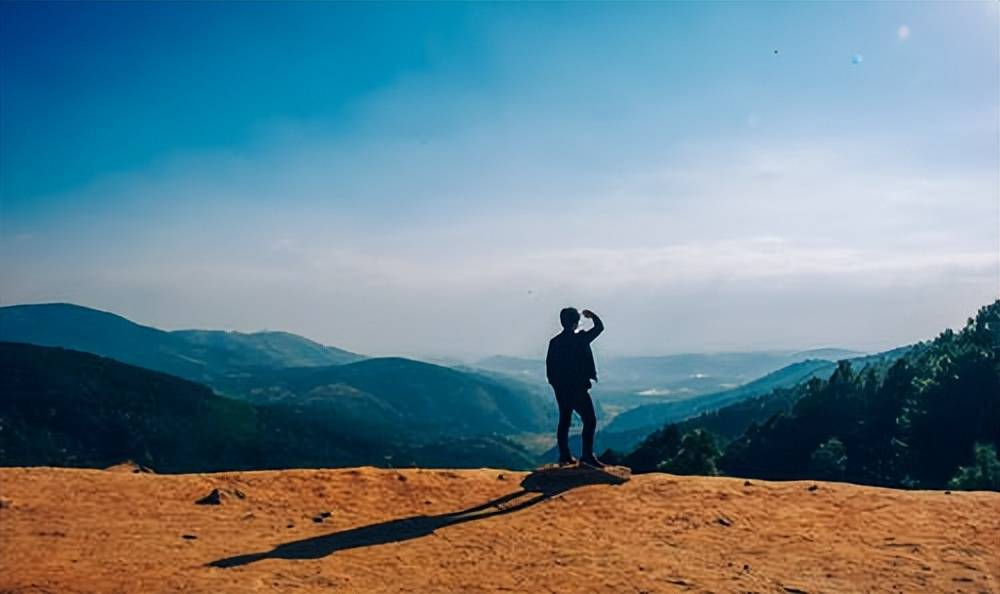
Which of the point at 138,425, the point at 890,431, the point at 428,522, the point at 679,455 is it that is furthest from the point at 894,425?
the point at 138,425

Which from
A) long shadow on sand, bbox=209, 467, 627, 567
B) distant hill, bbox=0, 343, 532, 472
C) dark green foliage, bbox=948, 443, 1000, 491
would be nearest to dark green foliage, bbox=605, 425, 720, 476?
dark green foliage, bbox=948, 443, 1000, 491

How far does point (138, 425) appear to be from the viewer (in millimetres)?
115500

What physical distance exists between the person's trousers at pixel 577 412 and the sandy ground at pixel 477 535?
1060 mm

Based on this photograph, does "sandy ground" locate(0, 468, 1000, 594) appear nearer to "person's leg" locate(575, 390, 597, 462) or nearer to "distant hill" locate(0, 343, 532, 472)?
"person's leg" locate(575, 390, 597, 462)

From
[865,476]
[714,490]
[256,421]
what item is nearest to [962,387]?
[865,476]

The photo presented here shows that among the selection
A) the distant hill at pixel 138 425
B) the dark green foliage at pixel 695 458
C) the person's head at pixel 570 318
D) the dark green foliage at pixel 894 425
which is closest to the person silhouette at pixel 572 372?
the person's head at pixel 570 318

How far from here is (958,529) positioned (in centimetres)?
1092

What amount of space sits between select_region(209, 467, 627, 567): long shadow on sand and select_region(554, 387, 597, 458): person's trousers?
1.93 ft

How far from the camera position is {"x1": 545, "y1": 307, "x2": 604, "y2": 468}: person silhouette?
1521 centimetres

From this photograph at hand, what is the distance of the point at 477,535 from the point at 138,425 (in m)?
121

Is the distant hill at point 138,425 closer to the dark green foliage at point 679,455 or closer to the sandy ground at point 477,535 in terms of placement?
the dark green foliage at point 679,455

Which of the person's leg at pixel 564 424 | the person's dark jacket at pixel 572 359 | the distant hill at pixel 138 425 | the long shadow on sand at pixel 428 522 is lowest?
the distant hill at pixel 138 425

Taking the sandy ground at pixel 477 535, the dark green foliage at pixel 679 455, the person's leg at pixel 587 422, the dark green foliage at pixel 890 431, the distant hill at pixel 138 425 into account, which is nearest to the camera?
the sandy ground at pixel 477 535

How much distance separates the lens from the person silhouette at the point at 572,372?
49.9 feet
